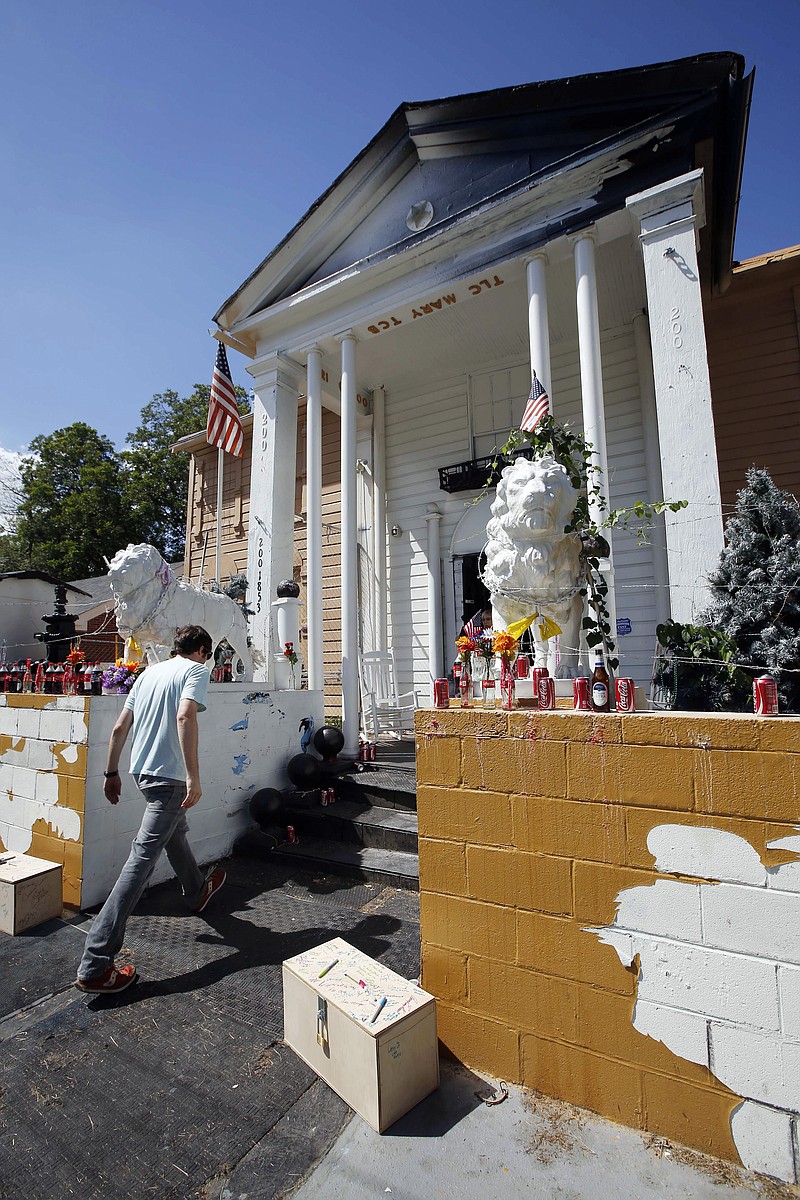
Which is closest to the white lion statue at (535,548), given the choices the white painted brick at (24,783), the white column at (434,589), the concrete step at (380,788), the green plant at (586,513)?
the green plant at (586,513)

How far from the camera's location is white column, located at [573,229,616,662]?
493 centimetres

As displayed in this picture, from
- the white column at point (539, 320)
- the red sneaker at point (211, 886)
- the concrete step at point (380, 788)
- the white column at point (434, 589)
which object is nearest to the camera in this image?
the red sneaker at point (211, 886)

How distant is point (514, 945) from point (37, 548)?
26247 millimetres

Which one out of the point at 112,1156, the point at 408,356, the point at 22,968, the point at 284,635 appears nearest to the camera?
the point at 112,1156

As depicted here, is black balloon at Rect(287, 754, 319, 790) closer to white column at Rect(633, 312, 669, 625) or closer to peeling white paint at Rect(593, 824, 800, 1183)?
peeling white paint at Rect(593, 824, 800, 1183)

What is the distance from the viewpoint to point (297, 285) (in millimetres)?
7477

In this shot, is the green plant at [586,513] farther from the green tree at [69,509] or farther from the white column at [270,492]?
the green tree at [69,509]

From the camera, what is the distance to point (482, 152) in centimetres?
620

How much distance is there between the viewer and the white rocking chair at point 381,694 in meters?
7.55

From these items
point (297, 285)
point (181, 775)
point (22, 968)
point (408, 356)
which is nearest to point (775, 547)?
point (181, 775)

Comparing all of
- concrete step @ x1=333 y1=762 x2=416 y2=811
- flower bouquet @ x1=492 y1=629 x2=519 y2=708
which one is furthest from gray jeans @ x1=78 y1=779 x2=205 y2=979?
concrete step @ x1=333 y1=762 x2=416 y2=811

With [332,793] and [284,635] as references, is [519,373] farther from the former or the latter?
[332,793]

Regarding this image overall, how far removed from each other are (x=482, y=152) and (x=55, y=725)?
706 cm

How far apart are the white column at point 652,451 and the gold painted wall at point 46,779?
580 centimetres
